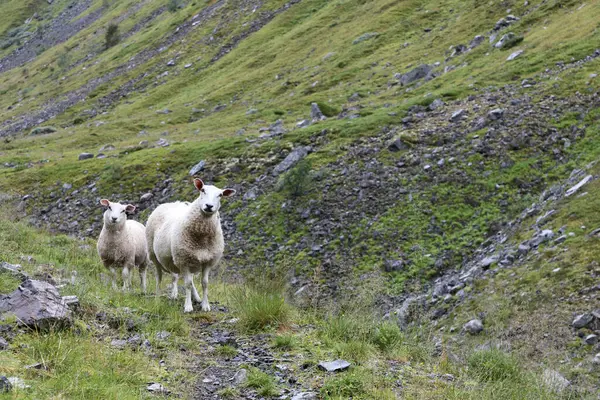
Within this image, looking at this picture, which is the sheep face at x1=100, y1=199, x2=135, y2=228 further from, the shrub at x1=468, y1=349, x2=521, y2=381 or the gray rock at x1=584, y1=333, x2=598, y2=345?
the gray rock at x1=584, y1=333, x2=598, y2=345

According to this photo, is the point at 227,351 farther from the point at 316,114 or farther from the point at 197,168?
the point at 316,114

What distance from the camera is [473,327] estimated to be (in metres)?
11.6

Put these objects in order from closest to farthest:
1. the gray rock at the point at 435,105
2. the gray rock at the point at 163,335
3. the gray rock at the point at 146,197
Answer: the gray rock at the point at 163,335, the gray rock at the point at 146,197, the gray rock at the point at 435,105

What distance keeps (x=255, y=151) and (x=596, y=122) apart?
15.0m

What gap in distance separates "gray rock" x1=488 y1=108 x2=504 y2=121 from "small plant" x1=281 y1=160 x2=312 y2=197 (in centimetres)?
781

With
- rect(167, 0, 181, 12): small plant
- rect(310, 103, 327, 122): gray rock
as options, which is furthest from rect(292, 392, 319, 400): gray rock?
rect(167, 0, 181, 12): small plant

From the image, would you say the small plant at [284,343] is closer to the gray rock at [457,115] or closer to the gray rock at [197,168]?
the gray rock at [457,115]

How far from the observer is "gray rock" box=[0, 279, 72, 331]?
6.35 meters

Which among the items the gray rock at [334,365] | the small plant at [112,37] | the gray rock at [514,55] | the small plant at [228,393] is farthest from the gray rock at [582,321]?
the small plant at [112,37]

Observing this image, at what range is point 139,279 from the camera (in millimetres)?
14602

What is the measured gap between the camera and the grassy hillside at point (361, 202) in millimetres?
7078

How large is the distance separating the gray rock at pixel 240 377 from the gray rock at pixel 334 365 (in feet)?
3.31

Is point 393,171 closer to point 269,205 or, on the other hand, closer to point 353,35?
point 269,205

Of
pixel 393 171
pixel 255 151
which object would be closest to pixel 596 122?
pixel 393 171
